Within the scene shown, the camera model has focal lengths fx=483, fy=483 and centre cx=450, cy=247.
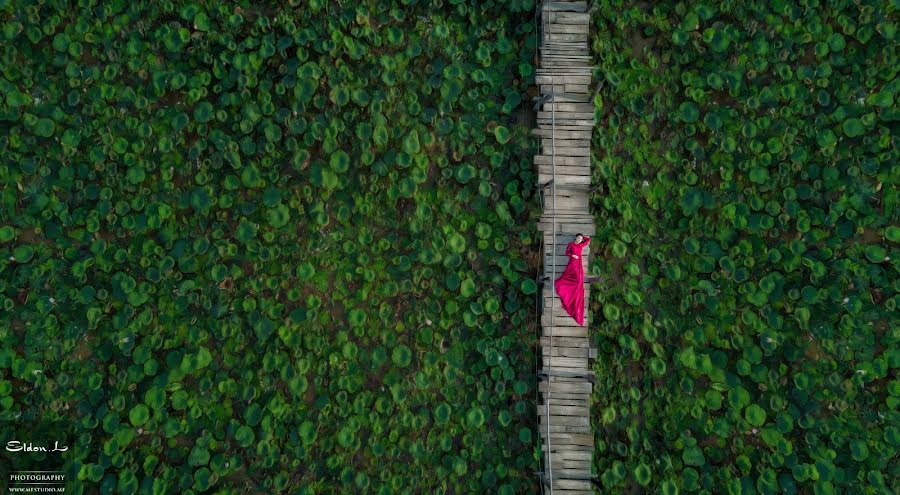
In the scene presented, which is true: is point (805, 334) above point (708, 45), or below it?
below

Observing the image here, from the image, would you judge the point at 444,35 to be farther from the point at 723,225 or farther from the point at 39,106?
the point at 39,106

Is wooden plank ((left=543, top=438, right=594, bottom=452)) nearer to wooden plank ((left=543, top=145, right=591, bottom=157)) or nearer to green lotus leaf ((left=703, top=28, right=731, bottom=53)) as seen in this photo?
wooden plank ((left=543, top=145, right=591, bottom=157))

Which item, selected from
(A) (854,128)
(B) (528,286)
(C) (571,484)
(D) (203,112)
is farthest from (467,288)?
(A) (854,128)

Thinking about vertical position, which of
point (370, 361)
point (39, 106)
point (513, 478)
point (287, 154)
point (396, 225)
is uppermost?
point (39, 106)

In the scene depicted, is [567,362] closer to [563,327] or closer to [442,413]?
[563,327]

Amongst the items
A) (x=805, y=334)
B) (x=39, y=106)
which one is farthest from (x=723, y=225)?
(x=39, y=106)
